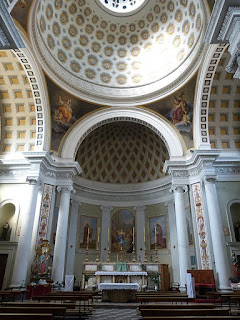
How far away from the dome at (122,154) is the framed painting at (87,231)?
3593mm

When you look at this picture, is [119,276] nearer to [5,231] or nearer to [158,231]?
[158,231]

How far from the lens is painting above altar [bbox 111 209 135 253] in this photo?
21.9 metres

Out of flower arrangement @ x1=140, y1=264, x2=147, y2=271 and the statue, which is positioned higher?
the statue

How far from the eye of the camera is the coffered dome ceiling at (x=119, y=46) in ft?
58.7

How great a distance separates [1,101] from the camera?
17656 mm

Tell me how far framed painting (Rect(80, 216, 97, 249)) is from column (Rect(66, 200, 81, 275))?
753 millimetres

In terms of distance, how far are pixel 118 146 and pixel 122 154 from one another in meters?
0.91

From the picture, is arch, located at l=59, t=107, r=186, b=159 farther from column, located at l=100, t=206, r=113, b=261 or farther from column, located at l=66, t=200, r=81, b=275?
column, located at l=100, t=206, r=113, b=261

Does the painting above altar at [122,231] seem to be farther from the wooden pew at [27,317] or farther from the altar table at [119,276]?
the wooden pew at [27,317]

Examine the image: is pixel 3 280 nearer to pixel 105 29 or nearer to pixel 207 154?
pixel 207 154

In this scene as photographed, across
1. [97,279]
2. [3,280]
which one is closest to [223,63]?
[97,279]

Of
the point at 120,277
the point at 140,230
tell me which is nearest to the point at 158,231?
the point at 140,230

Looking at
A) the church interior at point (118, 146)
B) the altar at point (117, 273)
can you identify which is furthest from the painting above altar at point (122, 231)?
the altar at point (117, 273)

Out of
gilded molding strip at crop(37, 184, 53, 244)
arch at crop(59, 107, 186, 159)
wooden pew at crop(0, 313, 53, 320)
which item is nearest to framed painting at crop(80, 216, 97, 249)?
gilded molding strip at crop(37, 184, 53, 244)
